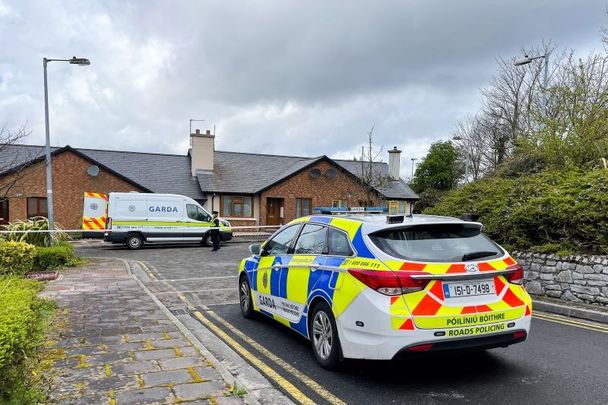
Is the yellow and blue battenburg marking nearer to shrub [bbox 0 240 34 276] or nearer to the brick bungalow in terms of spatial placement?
shrub [bbox 0 240 34 276]

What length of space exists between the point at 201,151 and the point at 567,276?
27447 millimetres

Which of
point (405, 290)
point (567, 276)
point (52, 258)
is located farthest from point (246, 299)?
point (52, 258)

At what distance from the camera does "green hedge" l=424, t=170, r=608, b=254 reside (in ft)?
28.6

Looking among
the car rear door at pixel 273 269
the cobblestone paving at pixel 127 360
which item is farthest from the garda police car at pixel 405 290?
the cobblestone paving at pixel 127 360

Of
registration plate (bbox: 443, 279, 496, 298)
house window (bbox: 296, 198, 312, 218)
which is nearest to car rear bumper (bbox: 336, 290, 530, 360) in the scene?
registration plate (bbox: 443, 279, 496, 298)

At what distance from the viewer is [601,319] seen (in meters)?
7.48

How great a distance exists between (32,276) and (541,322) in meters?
10.8

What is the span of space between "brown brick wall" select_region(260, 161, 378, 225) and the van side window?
27.6ft

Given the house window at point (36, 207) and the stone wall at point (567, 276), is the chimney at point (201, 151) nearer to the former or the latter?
the house window at point (36, 207)

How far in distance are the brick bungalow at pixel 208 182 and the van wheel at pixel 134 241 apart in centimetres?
803

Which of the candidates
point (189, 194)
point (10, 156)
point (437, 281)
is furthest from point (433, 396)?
point (10, 156)

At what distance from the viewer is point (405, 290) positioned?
430cm

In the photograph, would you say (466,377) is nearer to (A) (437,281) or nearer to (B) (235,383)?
(A) (437,281)

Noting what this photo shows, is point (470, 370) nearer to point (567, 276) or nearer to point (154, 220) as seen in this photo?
point (567, 276)
